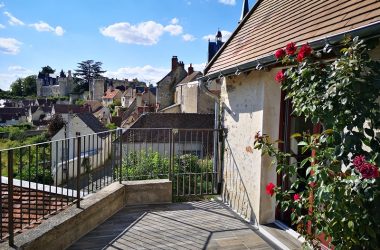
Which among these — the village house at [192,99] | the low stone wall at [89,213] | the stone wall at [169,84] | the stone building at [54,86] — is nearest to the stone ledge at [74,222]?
the low stone wall at [89,213]

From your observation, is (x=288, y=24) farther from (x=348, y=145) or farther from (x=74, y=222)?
(x=74, y=222)

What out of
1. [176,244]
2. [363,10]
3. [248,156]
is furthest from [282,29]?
[176,244]

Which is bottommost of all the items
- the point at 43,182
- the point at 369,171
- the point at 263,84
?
the point at 43,182

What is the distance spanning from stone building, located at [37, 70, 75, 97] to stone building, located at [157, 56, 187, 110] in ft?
254

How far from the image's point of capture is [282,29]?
4902 mm

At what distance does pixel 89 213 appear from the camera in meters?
4.76

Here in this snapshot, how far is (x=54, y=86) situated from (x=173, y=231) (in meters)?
125

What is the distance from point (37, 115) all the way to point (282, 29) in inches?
3004

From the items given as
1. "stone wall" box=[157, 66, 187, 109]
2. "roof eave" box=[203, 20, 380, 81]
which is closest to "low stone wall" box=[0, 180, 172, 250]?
"roof eave" box=[203, 20, 380, 81]

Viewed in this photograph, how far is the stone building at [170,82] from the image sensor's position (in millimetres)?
37906

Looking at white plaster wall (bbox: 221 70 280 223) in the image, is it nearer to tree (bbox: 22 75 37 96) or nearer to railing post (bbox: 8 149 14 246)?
railing post (bbox: 8 149 14 246)

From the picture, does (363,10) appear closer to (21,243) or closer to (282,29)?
(282,29)

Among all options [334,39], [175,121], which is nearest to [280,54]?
[334,39]

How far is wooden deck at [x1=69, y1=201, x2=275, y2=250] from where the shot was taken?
437 cm
